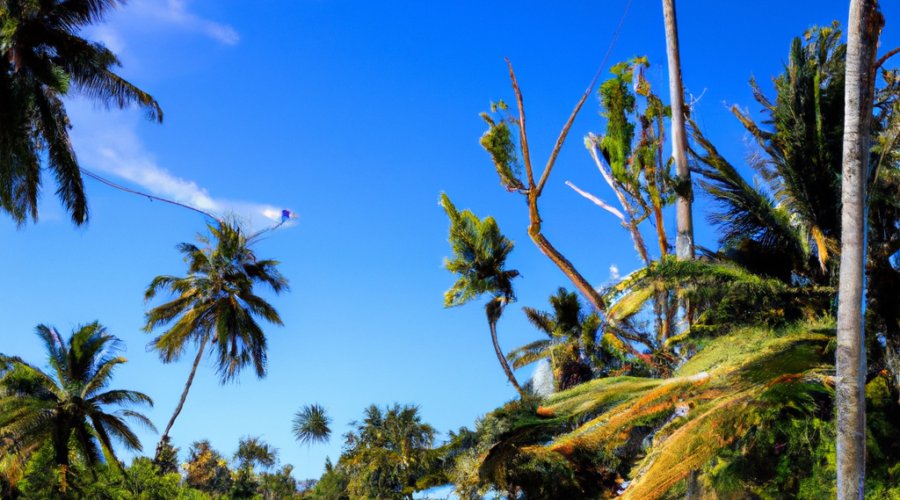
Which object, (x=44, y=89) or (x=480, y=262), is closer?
(x=44, y=89)

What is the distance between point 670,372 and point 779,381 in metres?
3.34

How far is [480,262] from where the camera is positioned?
922 inches

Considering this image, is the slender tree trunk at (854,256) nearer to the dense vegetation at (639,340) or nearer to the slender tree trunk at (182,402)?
the dense vegetation at (639,340)

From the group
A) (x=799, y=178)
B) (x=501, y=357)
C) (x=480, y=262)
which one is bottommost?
(x=799, y=178)

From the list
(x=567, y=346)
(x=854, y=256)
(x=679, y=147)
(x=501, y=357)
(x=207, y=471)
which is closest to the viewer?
(x=854, y=256)

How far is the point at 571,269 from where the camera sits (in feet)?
42.7

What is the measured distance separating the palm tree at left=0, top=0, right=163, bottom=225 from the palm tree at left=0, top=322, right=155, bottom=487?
7.59 meters

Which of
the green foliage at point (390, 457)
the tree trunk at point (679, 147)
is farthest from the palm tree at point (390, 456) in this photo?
the tree trunk at point (679, 147)

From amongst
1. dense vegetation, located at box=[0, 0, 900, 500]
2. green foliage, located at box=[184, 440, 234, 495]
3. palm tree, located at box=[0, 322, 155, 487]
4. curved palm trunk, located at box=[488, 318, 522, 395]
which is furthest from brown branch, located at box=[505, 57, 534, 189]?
green foliage, located at box=[184, 440, 234, 495]

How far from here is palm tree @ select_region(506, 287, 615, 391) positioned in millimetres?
20438

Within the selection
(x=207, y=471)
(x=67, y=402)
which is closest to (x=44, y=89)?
(x=67, y=402)

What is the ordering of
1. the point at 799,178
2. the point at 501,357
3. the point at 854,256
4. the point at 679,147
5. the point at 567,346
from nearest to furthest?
1. the point at 854,256
2. the point at 799,178
3. the point at 679,147
4. the point at 567,346
5. the point at 501,357

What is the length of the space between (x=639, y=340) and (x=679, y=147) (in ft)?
11.9

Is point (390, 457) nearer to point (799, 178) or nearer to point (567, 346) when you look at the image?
point (567, 346)
